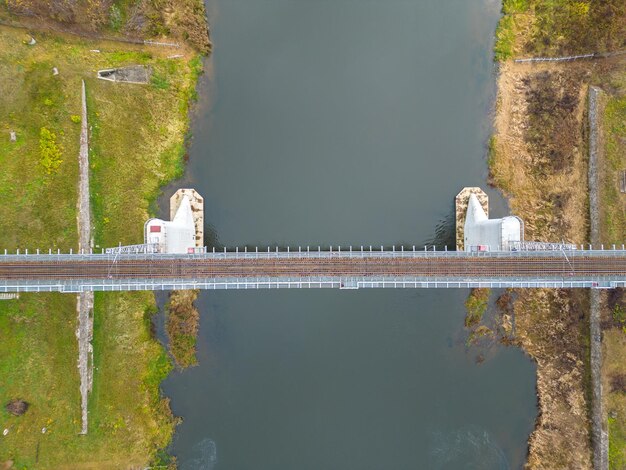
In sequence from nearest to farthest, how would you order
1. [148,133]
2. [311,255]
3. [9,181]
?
[311,255]
[9,181]
[148,133]

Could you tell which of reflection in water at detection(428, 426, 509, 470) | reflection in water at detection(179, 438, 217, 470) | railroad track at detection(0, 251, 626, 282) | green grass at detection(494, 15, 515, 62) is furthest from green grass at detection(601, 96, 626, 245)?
reflection in water at detection(179, 438, 217, 470)

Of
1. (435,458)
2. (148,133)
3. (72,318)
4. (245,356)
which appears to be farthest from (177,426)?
(148,133)

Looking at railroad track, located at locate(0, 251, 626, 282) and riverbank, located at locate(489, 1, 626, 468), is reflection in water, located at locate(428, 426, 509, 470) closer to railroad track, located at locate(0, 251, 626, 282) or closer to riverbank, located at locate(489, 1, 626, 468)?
riverbank, located at locate(489, 1, 626, 468)

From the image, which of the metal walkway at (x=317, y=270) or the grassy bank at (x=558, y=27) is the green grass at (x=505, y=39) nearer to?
the grassy bank at (x=558, y=27)

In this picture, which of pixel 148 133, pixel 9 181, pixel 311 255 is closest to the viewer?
pixel 311 255

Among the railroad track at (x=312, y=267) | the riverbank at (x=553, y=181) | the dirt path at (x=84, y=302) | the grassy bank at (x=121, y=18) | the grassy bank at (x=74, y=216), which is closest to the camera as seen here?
the railroad track at (x=312, y=267)

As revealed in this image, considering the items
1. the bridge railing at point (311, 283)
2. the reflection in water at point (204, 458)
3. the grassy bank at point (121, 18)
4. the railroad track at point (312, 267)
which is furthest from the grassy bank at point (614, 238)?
the grassy bank at point (121, 18)

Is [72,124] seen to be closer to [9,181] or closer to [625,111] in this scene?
[9,181]
